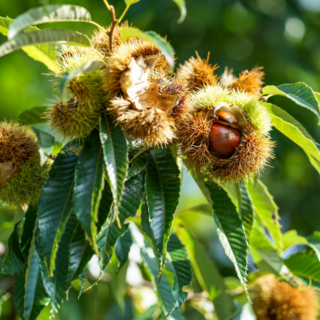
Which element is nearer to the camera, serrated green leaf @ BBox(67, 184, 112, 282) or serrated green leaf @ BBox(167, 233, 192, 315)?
serrated green leaf @ BBox(67, 184, 112, 282)

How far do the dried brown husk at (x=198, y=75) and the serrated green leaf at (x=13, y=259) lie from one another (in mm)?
741

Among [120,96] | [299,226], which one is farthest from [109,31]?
[299,226]

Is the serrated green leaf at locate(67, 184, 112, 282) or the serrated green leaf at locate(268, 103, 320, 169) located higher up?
the serrated green leaf at locate(268, 103, 320, 169)

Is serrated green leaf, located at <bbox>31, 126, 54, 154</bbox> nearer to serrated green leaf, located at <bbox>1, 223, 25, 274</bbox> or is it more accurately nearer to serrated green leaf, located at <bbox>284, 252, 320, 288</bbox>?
serrated green leaf, located at <bbox>1, 223, 25, 274</bbox>

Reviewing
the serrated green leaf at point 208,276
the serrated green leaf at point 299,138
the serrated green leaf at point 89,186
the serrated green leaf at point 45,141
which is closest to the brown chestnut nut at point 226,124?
the serrated green leaf at point 299,138

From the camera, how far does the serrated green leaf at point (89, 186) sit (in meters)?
0.68

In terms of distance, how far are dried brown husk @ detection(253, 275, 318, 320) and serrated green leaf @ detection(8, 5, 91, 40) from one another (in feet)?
5.10

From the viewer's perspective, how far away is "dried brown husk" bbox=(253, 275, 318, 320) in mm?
1628

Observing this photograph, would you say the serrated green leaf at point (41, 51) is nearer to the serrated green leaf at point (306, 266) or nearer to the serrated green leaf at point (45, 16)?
the serrated green leaf at point (45, 16)

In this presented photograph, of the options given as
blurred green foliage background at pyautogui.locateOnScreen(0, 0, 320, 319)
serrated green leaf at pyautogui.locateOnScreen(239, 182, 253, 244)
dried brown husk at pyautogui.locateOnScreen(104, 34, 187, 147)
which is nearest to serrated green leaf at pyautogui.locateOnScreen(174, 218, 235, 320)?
serrated green leaf at pyautogui.locateOnScreen(239, 182, 253, 244)

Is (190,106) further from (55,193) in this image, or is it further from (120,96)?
(55,193)

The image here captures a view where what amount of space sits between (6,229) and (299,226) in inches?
130

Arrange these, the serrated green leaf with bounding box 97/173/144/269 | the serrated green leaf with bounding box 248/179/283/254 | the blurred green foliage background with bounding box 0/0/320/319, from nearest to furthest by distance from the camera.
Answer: the serrated green leaf with bounding box 97/173/144/269, the serrated green leaf with bounding box 248/179/283/254, the blurred green foliage background with bounding box 0/0/320/319

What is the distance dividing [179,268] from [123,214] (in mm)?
369
